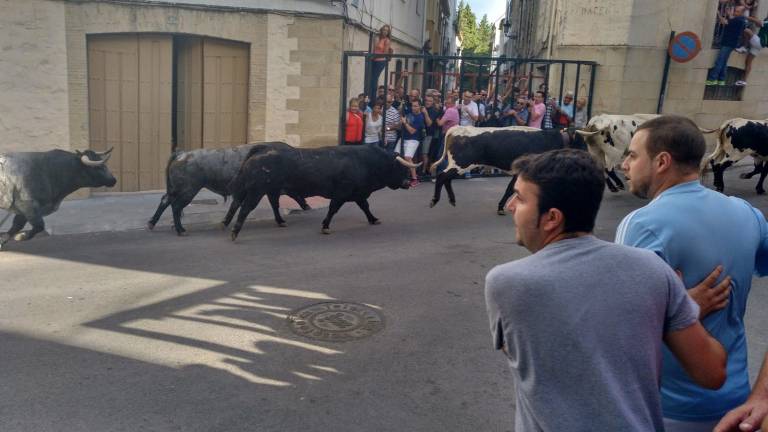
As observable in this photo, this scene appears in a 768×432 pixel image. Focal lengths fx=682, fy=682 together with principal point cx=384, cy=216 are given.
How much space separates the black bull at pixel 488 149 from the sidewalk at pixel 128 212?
85.9 inches

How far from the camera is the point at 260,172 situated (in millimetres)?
9188

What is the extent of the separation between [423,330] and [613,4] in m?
12.6

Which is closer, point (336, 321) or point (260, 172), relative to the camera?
point (336, 321)

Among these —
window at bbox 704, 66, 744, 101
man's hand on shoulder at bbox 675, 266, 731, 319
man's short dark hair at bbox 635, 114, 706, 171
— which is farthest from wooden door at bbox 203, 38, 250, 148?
window at bbox 704, 66, 744, 101

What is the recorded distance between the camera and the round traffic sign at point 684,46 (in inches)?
601

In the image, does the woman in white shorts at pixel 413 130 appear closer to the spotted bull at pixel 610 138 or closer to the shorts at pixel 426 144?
the shorts at pixel 426 144

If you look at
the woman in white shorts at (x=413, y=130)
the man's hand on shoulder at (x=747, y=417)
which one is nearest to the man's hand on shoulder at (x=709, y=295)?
the man's hand on shoulder at (x=747, y=417)

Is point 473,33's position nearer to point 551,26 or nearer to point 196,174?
point 551,26

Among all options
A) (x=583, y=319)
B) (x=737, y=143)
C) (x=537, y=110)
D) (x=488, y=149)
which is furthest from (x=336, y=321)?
(x=737, y=143)

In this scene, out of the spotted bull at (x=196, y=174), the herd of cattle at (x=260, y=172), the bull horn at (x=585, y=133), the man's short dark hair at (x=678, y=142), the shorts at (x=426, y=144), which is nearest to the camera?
the man's short dark hair at (x=678, y=142)

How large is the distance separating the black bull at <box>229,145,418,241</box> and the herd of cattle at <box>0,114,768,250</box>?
0.01 m

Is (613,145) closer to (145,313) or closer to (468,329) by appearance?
(468,329)

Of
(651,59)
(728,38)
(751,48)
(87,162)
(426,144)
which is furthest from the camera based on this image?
(751,48)

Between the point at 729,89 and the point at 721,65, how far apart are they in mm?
965
